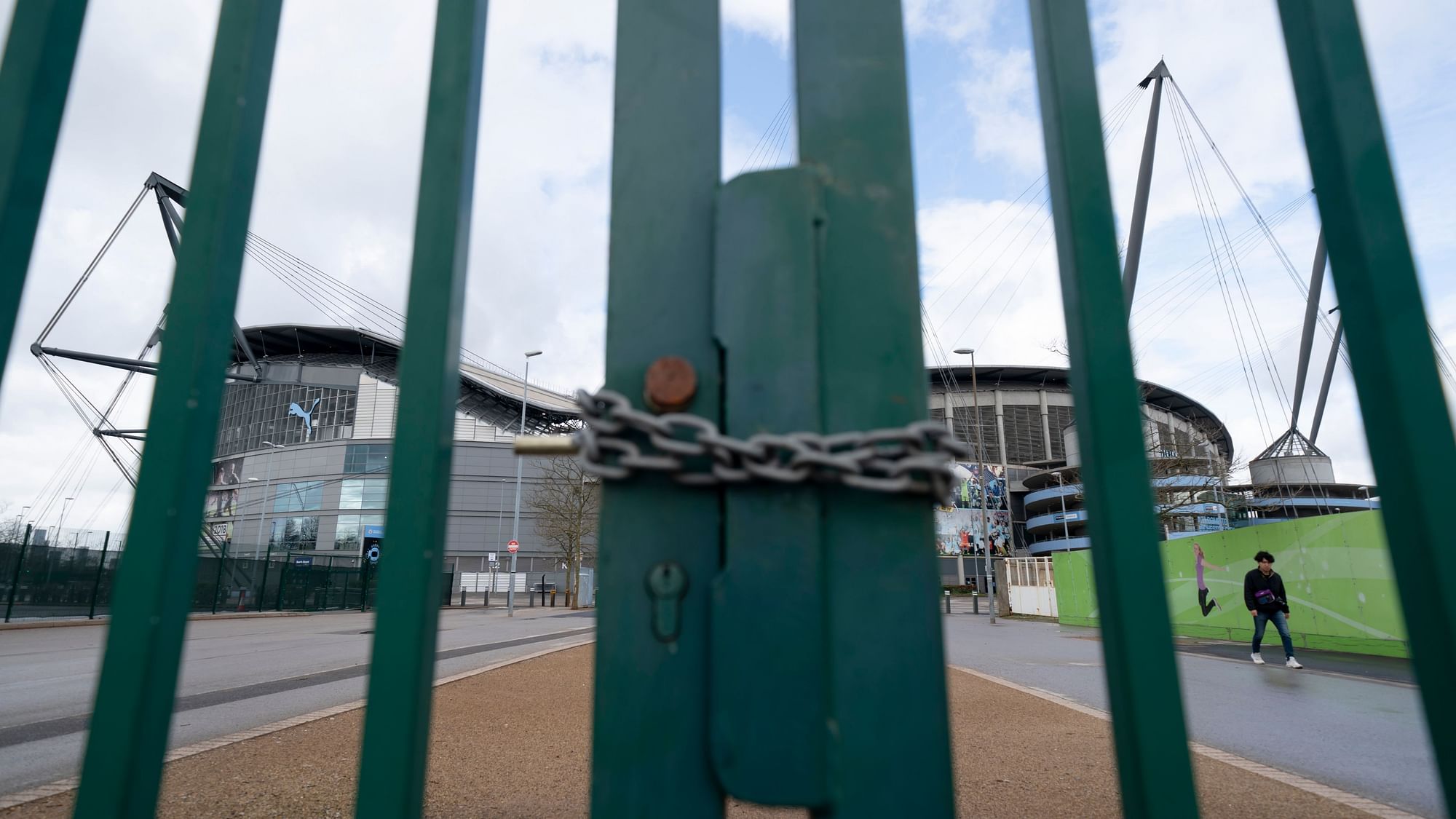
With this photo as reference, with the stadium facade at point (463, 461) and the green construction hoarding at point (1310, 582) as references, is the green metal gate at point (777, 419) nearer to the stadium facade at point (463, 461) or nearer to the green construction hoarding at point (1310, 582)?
the green construction hoarding at point (1310, 582)

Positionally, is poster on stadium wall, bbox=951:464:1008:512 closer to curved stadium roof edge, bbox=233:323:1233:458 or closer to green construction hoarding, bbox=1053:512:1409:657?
curved stadium roof edge, bbox=233:323:1233:458

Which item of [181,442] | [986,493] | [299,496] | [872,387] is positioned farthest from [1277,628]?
[299,496]

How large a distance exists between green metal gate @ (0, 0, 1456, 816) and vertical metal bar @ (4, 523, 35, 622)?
21.2m

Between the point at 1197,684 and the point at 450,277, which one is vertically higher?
the point at 450,277

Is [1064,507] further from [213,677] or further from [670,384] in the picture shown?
[670,384]

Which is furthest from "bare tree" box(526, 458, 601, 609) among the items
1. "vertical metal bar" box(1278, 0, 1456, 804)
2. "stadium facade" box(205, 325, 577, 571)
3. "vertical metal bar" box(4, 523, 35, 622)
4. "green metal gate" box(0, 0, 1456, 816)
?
"vertical metal bar" box(1278, 0, 1456, 804)

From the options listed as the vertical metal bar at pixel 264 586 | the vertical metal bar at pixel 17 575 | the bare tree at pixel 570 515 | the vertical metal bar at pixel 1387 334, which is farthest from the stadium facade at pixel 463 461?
the vertical metal bar at pixel 1387 334

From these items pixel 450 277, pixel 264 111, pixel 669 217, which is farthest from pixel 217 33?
pixel 669 217

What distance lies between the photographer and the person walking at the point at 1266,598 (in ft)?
28.3

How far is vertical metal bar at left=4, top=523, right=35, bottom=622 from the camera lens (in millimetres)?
15930

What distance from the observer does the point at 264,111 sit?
1087mm

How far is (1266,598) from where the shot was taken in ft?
28.6

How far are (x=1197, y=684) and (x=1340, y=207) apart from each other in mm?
7444

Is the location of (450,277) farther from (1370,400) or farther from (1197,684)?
(1197,684)
